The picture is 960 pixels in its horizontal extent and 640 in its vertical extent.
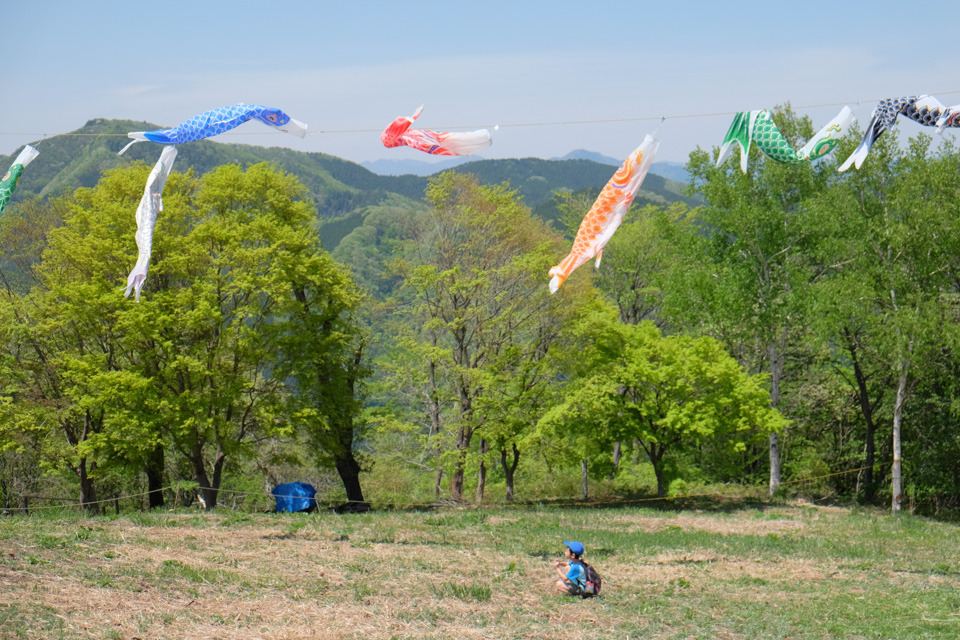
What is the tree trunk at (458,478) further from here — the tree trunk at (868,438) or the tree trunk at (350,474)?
the tree trunk at (868,438)

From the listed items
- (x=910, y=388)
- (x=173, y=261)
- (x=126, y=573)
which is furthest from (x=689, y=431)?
(x=126, y=573)

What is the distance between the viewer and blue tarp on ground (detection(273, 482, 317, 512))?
22.8 metres

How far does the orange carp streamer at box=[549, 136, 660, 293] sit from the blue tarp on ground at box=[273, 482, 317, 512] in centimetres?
1295

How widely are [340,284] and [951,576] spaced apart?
1782 cm

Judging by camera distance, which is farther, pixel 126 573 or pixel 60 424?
pixel 60 424

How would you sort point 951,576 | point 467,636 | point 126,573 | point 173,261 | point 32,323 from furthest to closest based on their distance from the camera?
point 32,323, point 173,261, point 951,576, point 126,573, point 467,636

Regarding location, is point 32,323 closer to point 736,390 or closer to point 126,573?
point 126,573

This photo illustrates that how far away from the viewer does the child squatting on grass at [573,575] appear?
12.0 meters

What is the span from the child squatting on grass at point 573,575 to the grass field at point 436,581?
27 cm

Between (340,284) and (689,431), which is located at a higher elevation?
(340,284)

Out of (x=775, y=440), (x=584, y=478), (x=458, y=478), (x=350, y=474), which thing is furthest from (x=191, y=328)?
(x=775, y=440)

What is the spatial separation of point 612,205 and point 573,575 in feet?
18.7

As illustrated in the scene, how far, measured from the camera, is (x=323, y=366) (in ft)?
83.8

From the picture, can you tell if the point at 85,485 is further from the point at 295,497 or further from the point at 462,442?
the point at 462,442
